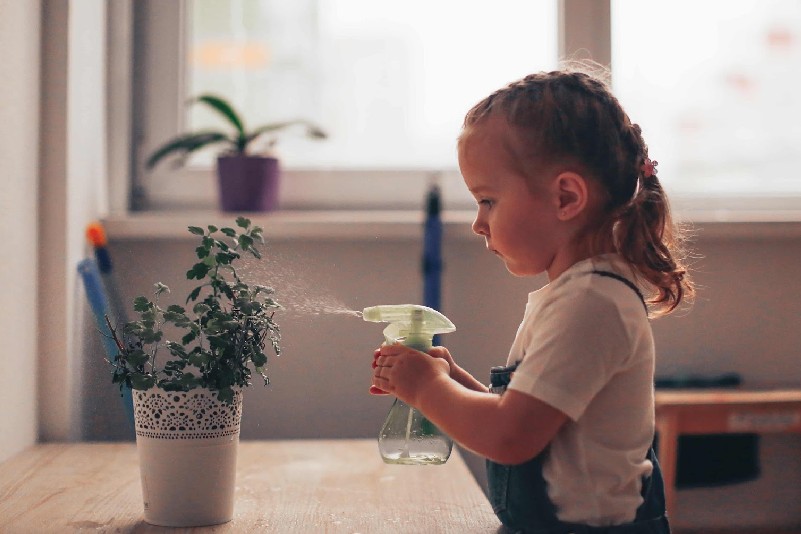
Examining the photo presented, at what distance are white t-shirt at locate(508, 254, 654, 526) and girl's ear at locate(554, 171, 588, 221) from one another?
0.17ft

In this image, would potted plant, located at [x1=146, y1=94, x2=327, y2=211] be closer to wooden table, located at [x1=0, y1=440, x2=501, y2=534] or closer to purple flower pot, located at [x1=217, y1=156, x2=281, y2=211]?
purple flower pot, located at [x1=217, y1=156, x2=281, y2=211]

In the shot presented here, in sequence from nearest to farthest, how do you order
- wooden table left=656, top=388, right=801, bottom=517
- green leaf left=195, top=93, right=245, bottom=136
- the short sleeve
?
1. the short sleeve
2. wooden table left=656, top=388, right=801, bottom=517
3. green leaf left=195, top=93, right=245, bottom=136

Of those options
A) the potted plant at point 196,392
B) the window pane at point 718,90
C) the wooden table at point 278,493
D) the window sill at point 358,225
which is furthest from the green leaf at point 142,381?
the window pane at point 718,90

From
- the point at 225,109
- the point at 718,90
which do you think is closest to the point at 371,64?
the point at 225,109

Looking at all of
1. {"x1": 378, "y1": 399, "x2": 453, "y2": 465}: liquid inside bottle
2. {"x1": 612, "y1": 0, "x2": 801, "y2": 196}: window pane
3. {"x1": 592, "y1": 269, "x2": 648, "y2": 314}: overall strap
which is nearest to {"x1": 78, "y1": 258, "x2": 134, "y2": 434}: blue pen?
{"x1": 378, "y1": 399, "x2": 453, "y2": 465}: liquid inside bottle

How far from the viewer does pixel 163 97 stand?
72.2 inches

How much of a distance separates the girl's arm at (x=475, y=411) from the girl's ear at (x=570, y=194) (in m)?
0.18

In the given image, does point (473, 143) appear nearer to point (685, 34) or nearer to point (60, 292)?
point (60, 292)

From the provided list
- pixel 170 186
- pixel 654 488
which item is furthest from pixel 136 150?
pixel 654 488

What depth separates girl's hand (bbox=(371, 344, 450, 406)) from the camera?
89 centimetres

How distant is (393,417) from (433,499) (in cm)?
16

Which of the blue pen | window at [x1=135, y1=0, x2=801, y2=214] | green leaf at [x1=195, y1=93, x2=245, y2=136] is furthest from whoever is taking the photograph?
window at [x1=135, y1=0, x2=801, y2=214]

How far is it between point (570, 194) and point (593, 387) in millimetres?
180

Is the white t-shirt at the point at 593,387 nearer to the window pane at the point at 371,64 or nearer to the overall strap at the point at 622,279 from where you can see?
the overall strap at the point at 622,279
